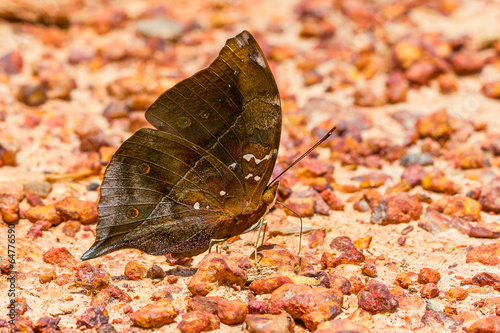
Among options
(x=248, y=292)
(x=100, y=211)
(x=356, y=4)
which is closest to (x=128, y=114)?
(x=100, y=211)

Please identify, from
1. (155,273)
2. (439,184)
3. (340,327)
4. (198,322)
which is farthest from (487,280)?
(155,273)

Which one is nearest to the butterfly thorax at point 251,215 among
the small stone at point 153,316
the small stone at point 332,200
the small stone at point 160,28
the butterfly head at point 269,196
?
the butterfly head at point 269,196

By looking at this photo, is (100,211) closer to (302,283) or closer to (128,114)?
(302,283)

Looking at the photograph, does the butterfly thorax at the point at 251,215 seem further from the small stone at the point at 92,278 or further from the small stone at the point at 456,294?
the small stone at the point at 456,294

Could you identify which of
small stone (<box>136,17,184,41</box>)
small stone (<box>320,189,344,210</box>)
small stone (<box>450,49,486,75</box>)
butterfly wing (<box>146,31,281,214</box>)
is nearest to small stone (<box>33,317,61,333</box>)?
butterfly wing (<box>146,31,281,214</box>)

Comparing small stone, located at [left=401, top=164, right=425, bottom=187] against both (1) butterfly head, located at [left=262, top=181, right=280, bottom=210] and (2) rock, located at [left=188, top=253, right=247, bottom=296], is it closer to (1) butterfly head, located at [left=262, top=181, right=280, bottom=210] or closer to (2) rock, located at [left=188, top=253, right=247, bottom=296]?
(1) butterfly head, located at [left=262, top=181, right=280, bottom=210]

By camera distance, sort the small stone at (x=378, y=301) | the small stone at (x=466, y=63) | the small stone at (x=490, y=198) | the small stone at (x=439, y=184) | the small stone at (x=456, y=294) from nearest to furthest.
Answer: the small stone at (x=378, y=301) → the small stone at (x=456, y=294) → the small stone at (x=490, y=198) → the small stone at (x=439, y=184) → the small stone at (x=466, y=63)
